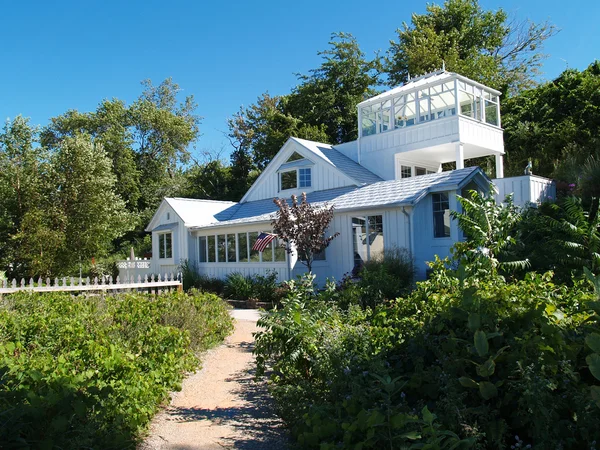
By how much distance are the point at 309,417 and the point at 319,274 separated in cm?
1350

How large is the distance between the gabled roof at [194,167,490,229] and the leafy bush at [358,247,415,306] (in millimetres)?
1603

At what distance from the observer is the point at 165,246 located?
2405 cm

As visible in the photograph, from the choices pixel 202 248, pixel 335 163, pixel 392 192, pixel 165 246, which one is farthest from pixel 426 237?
pixel 165 246

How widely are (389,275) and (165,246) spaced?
14.6m

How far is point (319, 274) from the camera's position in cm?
1734

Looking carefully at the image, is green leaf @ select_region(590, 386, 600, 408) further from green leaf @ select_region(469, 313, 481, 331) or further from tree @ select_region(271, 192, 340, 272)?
tree @ select_region(271, 192, 340, 272)

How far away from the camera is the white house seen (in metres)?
15.4

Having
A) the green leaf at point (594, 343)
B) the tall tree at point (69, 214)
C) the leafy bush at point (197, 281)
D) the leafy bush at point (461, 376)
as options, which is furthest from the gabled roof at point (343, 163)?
the green leaf at point (594, 343)

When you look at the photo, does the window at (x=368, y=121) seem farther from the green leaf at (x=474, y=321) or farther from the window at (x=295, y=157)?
the green leaf at (x=474, y=321)

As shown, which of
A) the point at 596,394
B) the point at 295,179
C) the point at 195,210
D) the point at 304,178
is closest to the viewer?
the point at 596,394

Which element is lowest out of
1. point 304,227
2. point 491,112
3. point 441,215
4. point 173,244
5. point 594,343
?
point 594,343

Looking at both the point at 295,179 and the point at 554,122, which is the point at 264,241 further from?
the point at 554,122

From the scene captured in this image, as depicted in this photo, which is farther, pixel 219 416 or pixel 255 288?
pixel 255 288

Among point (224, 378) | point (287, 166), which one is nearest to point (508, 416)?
point (224, 378)
